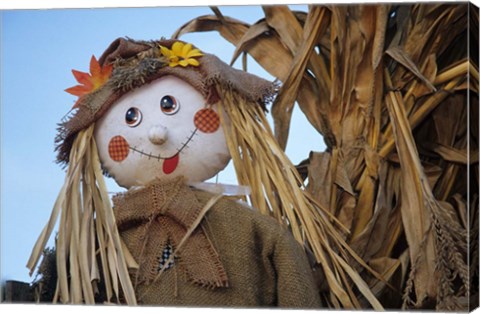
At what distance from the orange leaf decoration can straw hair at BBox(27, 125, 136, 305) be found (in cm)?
11

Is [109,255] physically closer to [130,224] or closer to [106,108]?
[130,224]

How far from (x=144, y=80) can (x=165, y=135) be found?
0.51 feet

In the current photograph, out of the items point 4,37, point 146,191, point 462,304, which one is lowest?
point 462,304

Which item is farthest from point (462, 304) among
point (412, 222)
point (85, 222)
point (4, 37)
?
point (4, 37)

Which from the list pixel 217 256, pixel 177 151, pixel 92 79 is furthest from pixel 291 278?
pixel 92 79

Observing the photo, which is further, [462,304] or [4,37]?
[4,37]

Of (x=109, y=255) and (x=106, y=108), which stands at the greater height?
(x=106, y=108)

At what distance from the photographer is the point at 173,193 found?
3.66 meters

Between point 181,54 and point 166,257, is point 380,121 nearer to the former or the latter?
point 181,54

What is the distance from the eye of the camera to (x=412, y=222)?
146 inches

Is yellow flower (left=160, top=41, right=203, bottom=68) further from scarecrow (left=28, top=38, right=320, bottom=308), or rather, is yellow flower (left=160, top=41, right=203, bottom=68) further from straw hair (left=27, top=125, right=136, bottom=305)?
straw hair (left=27, top=125, right=136, bottom=305)

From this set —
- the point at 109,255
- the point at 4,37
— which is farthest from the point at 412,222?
the point at 4,37

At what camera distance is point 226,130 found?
371 centimetres

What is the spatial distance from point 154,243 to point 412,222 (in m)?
0.62
